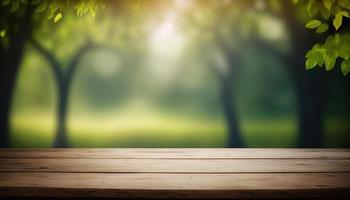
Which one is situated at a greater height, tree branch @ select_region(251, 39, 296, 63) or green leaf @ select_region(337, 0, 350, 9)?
green leaf @ select_region(337, 0, 350, 9)

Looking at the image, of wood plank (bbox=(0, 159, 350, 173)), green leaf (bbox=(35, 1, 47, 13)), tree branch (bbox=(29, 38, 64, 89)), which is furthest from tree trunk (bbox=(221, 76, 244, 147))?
green leaf (bbox=(35, 1, 47, 13))

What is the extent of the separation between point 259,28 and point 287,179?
1635mm

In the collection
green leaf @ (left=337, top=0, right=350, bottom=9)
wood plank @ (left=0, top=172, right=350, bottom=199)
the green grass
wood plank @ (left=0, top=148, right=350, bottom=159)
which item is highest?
green leaf @ (left=337, top=0, right=350, bottom=9)

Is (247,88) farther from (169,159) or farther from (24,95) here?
(24,95)

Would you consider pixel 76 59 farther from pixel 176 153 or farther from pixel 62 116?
pixel 176 153

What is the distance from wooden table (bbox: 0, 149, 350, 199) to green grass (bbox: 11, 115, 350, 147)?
1.94ft

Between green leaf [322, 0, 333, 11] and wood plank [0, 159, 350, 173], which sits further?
green leaf [322, 0, 333, 11]

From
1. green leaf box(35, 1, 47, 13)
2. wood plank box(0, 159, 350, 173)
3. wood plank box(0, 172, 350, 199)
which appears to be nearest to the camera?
wood plank box(0, 172, 350, 199)

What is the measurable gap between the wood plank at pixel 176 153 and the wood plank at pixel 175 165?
14 centimetres

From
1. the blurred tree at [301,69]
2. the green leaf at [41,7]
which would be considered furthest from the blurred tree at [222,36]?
the green leaf at [41,7]

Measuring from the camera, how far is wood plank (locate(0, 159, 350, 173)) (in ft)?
5.99

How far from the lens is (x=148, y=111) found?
→ 10.1 ft

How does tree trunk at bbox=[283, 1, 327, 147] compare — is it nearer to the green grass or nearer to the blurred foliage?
the green grass

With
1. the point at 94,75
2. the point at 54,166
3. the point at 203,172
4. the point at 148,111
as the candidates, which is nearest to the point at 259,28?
the point at 148,111
